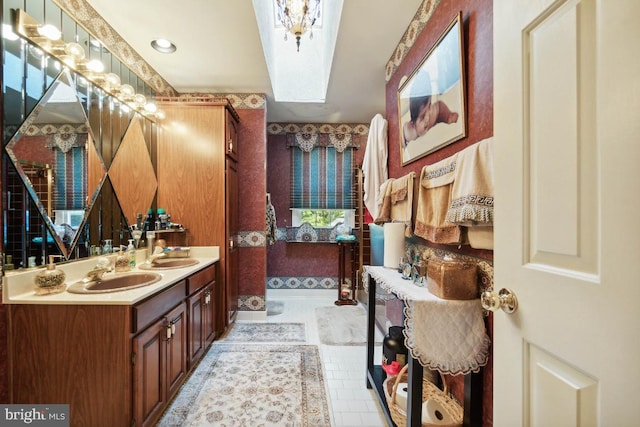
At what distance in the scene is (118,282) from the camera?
1.82 m

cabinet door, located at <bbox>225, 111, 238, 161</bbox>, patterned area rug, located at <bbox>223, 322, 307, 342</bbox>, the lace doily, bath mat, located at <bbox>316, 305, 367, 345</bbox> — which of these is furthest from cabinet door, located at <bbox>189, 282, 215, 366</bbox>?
the lace doily

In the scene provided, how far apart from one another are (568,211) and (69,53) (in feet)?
7.96

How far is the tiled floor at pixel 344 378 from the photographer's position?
1.70m

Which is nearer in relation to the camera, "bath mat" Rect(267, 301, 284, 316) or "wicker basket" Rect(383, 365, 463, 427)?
"wicker basket" Rect(383, 365, 463, 427)

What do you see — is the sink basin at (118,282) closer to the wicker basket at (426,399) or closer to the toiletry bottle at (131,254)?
the toiletry bottle at (131,254)

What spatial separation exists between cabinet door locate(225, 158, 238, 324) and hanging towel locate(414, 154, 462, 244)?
196 cm

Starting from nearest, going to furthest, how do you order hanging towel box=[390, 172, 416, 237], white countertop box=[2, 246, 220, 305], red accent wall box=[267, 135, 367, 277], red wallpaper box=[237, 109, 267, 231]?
white countertop box=[2, 246, 220, 305] → hanging towel box=[390, 172, 416, 237] → red wallpaper box=[237, 109, 267, 231] → red accent wall box=[267, 135, 367, 277]

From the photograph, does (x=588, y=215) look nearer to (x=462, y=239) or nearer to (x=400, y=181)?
(x=462, y=239)

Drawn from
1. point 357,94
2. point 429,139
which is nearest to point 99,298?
point 429,139

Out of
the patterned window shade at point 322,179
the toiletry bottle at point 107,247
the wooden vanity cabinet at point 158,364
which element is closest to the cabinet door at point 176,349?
the wooden vanity cabinet at point 158,364

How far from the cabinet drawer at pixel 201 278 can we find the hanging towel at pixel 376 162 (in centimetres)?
165

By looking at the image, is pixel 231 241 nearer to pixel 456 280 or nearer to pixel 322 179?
pixel 322 179

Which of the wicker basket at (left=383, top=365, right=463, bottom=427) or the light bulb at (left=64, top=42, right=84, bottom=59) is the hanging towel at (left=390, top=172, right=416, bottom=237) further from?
the light bulb at (left=64, top=42, right=84, bottom=59)

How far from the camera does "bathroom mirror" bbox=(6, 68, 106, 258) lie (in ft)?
4.67
